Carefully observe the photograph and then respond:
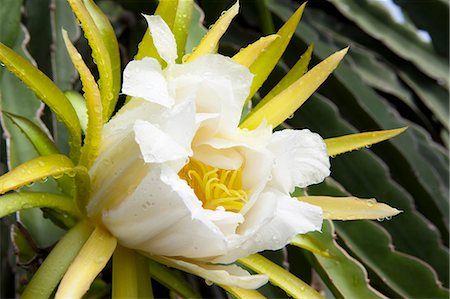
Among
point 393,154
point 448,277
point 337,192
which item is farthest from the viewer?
point 393,154

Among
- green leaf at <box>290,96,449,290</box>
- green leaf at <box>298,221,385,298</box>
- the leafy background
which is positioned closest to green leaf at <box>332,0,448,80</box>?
the leafy background

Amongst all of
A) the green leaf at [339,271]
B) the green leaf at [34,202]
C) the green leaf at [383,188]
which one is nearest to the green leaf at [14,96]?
the green leaf at [34,202]

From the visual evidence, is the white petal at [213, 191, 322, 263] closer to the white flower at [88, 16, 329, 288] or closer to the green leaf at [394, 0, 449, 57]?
the white flower at [88, 16, 329, 288]

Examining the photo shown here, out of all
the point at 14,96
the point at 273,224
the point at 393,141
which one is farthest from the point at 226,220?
the point at 393,141

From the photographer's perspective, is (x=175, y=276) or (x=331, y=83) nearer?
(x=175, y=276)

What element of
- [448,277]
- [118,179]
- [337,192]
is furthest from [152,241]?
[448,277]

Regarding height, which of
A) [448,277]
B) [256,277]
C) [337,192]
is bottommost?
[448,277]

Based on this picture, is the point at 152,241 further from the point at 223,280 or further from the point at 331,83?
Answer: the point at 331,83
